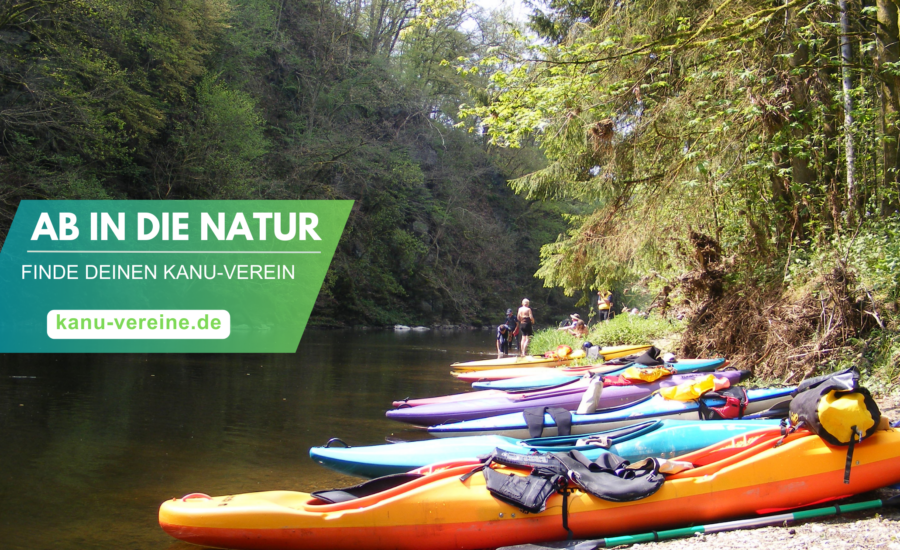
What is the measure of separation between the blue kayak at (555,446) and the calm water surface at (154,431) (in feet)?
1.39

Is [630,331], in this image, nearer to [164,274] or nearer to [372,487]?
[372,487]

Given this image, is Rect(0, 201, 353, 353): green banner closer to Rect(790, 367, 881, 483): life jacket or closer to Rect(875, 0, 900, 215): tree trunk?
Rect(875, 0, 900, 215): tree trunk

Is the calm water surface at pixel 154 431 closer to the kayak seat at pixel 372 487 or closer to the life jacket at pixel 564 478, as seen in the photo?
the kayak seat at pixel 372 487

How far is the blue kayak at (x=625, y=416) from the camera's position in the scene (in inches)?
240

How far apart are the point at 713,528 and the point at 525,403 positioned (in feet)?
12.6

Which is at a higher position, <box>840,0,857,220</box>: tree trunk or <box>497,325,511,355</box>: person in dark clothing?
<box>840,0,857,220</box>: tree trunk

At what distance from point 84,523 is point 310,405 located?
4.50 metres

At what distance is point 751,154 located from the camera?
25.5 feet

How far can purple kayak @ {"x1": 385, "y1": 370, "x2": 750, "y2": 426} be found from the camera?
751cm

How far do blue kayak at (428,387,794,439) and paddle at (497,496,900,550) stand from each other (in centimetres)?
202

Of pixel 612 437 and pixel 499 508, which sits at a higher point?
pixel 612 437

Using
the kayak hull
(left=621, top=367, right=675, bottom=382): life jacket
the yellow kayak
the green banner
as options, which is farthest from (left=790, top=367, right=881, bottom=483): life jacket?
the green banner

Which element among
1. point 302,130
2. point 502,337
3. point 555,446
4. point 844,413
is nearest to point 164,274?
point 302,130

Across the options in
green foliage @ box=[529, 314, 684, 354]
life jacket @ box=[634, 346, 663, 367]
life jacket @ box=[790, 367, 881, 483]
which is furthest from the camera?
green foliage @ box=[529, 314, 684, 354]
